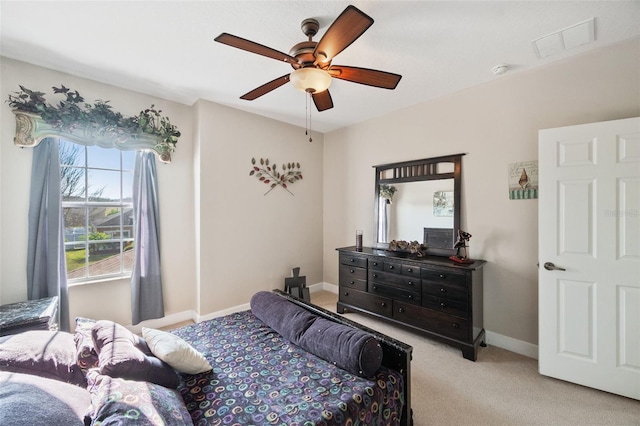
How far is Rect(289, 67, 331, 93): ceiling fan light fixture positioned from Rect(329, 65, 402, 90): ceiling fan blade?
0.37ft

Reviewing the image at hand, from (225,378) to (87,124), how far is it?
109 inches

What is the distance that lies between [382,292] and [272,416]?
220 centimetres

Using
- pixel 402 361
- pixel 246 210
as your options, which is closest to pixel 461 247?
pixel 402 361

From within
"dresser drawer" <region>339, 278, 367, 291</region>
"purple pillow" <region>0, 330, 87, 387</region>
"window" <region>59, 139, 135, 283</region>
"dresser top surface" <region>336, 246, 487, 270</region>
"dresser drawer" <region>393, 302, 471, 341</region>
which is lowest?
"dresser drawer" <region>393, 302, 471, 341</region>

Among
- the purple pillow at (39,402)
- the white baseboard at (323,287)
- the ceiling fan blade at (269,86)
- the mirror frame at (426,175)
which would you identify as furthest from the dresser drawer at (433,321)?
the purple pillow at (39,402)

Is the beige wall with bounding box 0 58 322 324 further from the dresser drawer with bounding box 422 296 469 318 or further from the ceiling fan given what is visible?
the dresser drawer with bounding box 422 296 469 318

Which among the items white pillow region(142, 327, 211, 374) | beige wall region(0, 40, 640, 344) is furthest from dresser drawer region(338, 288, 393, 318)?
white pillow region(142, 327, 211, 374)

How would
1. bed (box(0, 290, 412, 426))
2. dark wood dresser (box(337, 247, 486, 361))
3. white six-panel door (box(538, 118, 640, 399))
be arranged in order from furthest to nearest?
dark wood dresser (box(337, 247, 486, 361)), white six-panel door (box(538, 118, 640, 399)), bed (box(0, 290, 412, 426))

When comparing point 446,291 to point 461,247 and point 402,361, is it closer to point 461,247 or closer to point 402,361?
point 461,247

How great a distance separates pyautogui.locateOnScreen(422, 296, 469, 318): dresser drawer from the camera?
8.25 feet

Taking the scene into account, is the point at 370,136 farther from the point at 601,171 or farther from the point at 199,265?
the point at 199,265

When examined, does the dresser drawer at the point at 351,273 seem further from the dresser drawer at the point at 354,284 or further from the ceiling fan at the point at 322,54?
the ceiling fan at the point at 322,54

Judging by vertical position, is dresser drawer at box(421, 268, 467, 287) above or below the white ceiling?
below

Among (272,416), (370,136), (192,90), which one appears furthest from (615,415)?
(192,90)
